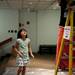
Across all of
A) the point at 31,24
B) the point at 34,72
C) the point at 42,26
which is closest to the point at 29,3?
the point at 31,24

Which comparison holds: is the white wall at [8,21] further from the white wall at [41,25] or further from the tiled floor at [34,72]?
the tiled floor at [34,72]

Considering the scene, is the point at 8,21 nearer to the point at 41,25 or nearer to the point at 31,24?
the point at 31,24

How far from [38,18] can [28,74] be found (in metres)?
6.84

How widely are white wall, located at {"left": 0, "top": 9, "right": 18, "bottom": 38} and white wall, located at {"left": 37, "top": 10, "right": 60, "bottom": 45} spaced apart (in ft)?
5.19

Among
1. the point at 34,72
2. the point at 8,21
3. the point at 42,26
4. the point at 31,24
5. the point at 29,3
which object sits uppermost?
the point at 29,3

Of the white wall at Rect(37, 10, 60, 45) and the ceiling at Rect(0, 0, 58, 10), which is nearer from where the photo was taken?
the ceiling at Rect(0, 0, 58, 10)

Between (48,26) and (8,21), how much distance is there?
245 centimetres

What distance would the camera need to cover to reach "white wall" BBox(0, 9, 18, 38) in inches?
507

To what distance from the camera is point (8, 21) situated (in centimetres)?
1293

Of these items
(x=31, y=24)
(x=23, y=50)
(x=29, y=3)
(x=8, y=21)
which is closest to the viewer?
(x=23, y=50)

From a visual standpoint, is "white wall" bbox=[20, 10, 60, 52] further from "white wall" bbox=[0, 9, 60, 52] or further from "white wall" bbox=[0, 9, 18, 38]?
"white wall" bbox=[0, 9, 18, 38]

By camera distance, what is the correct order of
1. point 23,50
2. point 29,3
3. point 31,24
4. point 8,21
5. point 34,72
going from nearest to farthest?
point 23,50
point 34,72
point 29,3
point 8,21
point 31,24

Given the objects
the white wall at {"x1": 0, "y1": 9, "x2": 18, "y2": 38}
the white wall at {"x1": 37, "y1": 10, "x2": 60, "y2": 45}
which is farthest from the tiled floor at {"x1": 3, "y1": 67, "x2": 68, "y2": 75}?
the white wall at {"x1": 37, "y1": 10, "x2": 60, "y2": 45}

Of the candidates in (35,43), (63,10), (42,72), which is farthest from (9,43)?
(63,10)
